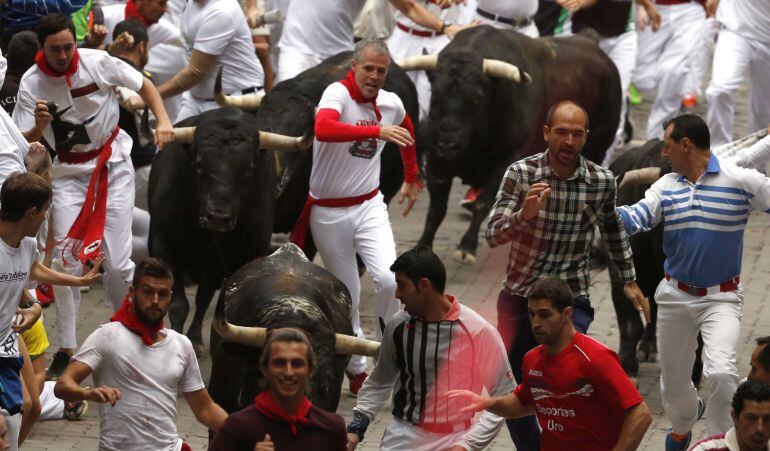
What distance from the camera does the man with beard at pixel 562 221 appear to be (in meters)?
8.53

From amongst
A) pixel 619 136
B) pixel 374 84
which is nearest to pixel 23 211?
pixel 374 84

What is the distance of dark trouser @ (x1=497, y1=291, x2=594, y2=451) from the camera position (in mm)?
8633

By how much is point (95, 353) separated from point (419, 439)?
4.91 feet

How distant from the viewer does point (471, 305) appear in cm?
1275

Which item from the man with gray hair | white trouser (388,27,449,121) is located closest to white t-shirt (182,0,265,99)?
white trouser (388,27,449,121)

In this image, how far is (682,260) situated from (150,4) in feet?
18.6

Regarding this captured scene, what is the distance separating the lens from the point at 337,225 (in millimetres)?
10695

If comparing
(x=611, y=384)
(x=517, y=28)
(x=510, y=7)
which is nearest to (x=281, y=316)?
(x=611, y=384)

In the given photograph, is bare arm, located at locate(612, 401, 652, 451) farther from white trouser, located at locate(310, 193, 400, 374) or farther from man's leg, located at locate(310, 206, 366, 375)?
man's leg, located at locate(310, 206, 366, 375)

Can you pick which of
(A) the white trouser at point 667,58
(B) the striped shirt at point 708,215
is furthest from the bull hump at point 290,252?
(A) the white trouser at point 667,58

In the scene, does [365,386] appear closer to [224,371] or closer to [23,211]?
[224,371]

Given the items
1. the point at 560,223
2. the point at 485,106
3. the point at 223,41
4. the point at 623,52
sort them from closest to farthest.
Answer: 1. the point at 560,223
2. the point at 223,41
3. the point at 485,106
4. the point at 623,52

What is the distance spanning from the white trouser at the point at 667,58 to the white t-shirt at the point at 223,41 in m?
A: 4.88

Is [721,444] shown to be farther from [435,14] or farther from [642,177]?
[435,14]
